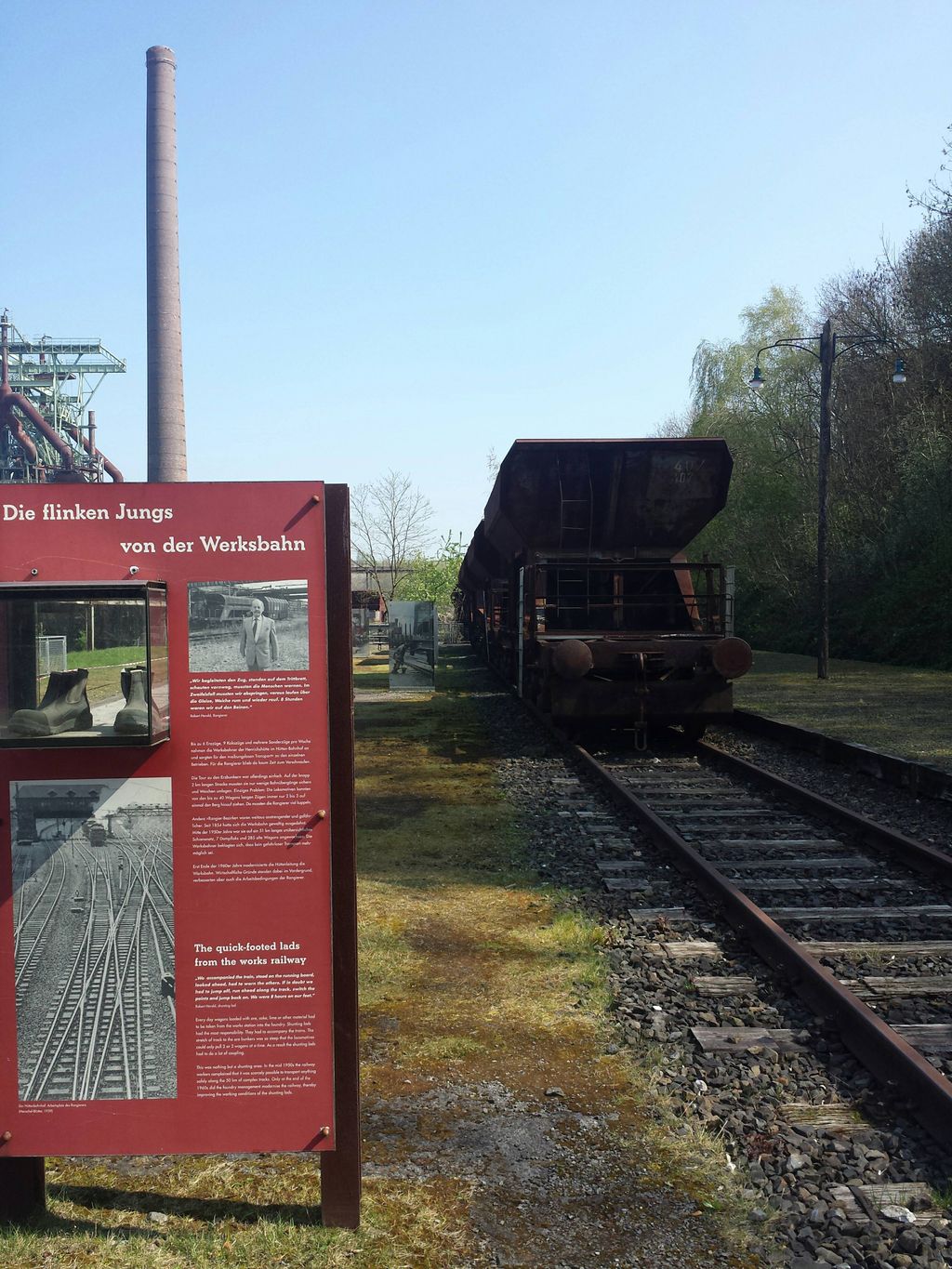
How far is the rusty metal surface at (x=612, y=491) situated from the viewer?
12.0 metres

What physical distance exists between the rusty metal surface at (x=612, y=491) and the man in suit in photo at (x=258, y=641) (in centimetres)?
953

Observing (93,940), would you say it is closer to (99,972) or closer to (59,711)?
(99,972)

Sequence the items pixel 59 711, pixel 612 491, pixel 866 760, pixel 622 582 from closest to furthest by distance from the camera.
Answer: pixel 59 711 < pixel 866 760 < pixel 612 491 < pixel 622 582

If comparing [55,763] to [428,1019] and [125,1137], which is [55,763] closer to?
[125,1137]

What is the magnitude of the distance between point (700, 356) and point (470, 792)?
3759 cm

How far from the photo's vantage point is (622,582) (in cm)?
1252

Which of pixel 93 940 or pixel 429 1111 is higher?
pixel 93 940

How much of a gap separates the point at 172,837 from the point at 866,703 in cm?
1502

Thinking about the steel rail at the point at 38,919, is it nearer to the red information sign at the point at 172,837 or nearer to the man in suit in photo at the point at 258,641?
the red information sign at the point at 172,837

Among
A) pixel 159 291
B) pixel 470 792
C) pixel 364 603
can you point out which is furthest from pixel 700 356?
pixel 470 792

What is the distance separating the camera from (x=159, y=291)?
2850 centimetres

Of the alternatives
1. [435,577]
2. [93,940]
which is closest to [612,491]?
[93,940]

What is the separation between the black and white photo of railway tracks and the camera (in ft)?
8.50

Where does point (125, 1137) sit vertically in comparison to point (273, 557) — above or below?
below
